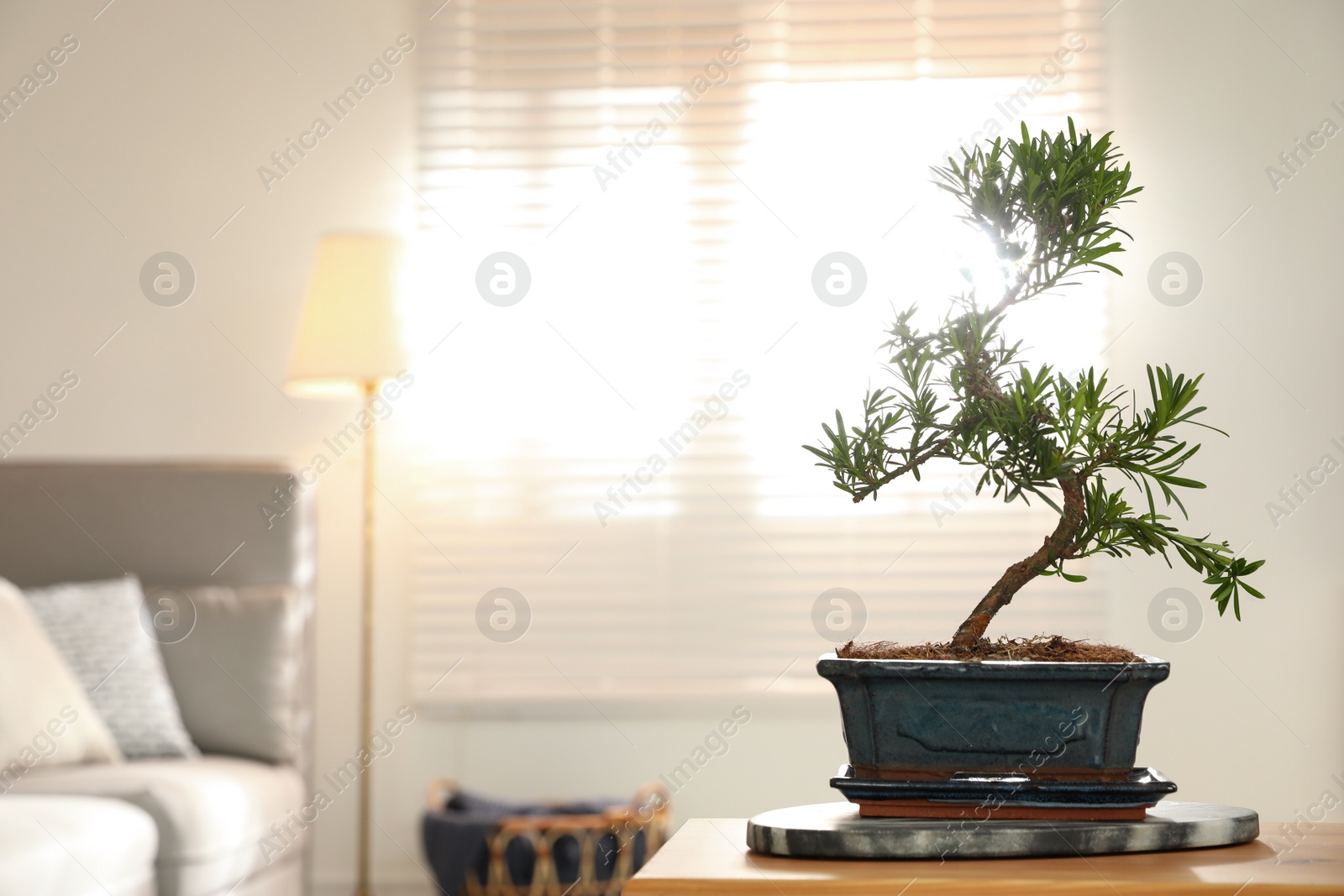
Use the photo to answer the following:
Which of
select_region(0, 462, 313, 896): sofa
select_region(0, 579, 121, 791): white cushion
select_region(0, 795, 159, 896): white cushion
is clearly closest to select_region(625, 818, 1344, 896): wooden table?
select_region(0, 795, 159, 896): white cushion

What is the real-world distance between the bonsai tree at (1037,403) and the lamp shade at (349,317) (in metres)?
1.94

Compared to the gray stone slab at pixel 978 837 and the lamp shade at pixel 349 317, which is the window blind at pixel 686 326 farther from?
the gray stone slab at pixel 978 837

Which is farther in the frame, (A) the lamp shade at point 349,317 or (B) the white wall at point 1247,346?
(B) the white wall at point 1247,346

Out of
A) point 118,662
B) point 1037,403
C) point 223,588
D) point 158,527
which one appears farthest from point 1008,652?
point 158,527

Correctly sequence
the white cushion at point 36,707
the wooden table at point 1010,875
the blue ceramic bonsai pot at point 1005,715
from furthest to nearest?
the white cushion at point 36,707, the blue ceramic bonsai pot at point 1005,715, the wooden table at point 1010,875

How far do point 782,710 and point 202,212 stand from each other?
6.59 feet

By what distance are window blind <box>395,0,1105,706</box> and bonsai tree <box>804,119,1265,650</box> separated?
2038 mm

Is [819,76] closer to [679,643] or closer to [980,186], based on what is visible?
[679,643]

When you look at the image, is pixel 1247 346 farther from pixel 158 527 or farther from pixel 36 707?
pixel 36 707

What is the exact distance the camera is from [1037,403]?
2.74 feet

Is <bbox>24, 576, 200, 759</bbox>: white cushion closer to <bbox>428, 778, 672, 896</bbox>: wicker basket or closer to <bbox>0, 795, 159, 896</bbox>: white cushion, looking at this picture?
<bbox>0, 795, 159, 896</bbox>: white cushion

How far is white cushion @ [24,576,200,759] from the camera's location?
2354mm

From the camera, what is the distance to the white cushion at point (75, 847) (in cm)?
159

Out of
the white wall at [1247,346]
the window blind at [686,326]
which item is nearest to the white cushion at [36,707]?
the window blind at [686,326]
